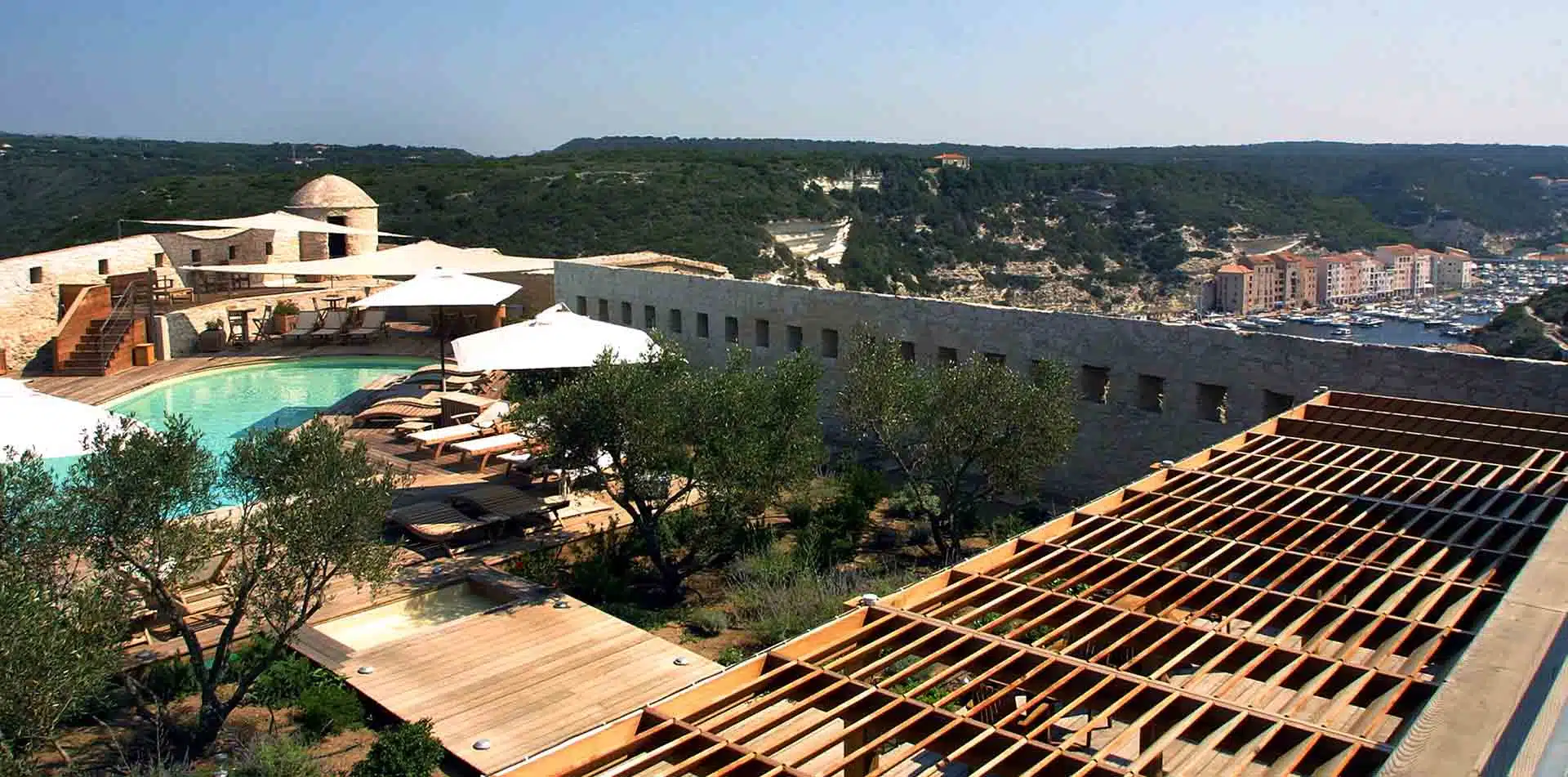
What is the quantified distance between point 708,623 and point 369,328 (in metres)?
16.7

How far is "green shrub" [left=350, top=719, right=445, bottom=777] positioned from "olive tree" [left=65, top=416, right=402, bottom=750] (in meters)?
1.24

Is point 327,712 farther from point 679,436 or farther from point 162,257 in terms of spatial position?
point 162,257

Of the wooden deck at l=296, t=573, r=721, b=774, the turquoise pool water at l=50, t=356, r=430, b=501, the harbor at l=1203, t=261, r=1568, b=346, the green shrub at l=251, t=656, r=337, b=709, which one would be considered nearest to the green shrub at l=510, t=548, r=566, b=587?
the wooden deck at l=296, t=573, r=721, b=774

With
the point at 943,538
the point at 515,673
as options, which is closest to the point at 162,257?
the point at 943,538

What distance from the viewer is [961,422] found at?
13266mm

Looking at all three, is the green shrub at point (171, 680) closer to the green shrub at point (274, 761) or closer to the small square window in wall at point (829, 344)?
the green shrub at point (274, 761)

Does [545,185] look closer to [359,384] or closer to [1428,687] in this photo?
[359,384]

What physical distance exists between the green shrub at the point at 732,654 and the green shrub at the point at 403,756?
9.41 feet

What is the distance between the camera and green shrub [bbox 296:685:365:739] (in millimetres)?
9258

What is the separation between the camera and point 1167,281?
60.7m

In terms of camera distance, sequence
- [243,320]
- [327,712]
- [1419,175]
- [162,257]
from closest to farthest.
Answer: [327,712] → [243,320] → [162,257] → [1419,175]

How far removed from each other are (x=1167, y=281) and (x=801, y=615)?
177 feet

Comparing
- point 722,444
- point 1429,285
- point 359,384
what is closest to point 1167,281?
point 1429,285

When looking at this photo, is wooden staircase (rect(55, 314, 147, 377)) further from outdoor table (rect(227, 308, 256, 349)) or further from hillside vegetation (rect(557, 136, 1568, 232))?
hillside vegetation (rect(557, 136, 1568, 232))
